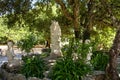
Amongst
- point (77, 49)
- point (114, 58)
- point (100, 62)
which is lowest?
point (100, 62)

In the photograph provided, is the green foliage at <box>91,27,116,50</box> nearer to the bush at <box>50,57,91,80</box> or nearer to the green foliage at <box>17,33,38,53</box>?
the green foliage at <box>17,33,38,53</box>

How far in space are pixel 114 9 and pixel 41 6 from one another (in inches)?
213

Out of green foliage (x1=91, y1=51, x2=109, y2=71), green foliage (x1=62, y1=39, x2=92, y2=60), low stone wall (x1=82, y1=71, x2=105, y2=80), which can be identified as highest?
green foliage (x1=62, y1=39, x2=92, y2=60)

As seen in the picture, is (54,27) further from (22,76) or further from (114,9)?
(114,9)

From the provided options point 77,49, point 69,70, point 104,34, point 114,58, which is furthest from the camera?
point 104,34

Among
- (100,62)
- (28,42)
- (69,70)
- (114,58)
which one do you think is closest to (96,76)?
(114,58)

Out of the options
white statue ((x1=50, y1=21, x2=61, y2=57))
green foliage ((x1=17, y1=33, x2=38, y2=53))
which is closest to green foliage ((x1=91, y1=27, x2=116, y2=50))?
white statue ((x1=50, y1=21, x2=61, y2=57))

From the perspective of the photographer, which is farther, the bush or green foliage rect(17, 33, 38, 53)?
green foliage rect(17, 33, 38, 53)

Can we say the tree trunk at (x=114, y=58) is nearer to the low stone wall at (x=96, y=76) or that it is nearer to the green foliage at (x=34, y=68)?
the low stone wall at (x=96, y=76)

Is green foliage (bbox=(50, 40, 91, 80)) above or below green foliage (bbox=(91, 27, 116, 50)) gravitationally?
below

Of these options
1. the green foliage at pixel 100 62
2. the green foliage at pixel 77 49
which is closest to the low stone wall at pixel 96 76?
the green foliage at pixel 77 49

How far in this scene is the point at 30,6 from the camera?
20266 millimetres

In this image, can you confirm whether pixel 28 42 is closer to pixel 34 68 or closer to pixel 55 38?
pixel 55 38

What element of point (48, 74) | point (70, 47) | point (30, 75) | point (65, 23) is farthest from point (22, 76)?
point (65, 23)
